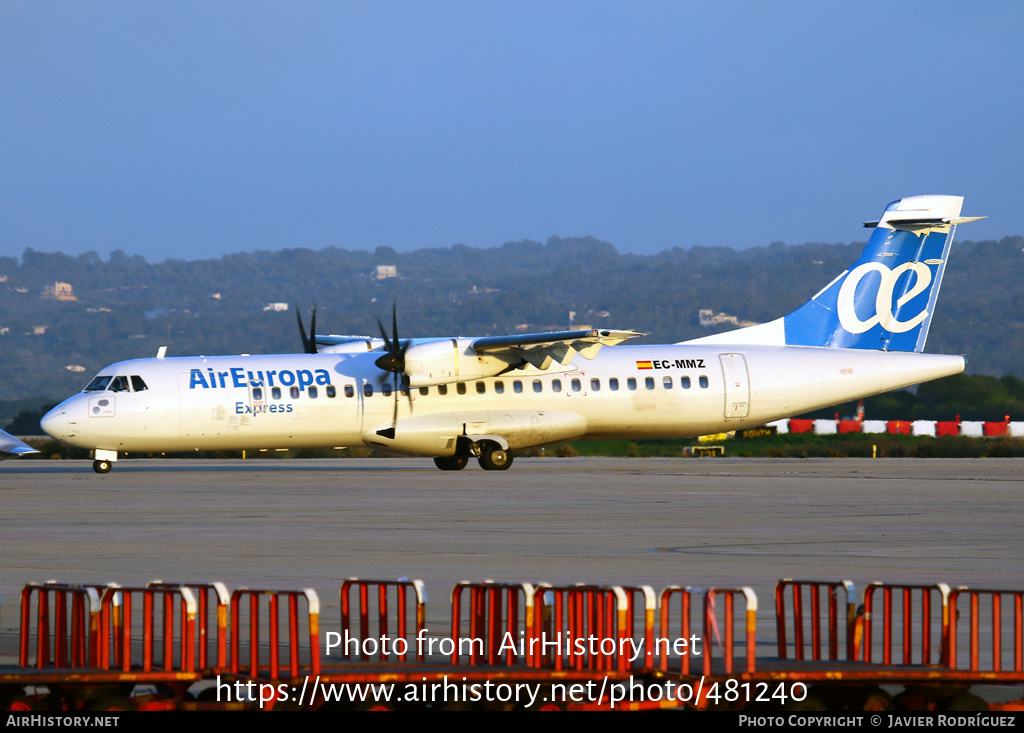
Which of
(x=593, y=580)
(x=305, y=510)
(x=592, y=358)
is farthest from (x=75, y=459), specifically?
(x=593, y=580)

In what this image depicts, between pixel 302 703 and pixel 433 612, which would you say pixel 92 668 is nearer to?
pixel 302 703

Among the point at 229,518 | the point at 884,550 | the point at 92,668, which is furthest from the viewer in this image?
the point at 229,518

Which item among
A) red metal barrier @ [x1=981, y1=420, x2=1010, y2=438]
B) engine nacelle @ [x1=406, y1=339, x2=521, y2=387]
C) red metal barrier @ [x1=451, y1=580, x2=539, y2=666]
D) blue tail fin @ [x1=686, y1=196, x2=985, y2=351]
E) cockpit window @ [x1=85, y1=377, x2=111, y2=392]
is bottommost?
red metal barrier @ [x1=981, y1=420, x2=1010, y2=438]

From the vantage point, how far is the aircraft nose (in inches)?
1291

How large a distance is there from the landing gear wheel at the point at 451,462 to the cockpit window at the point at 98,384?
8.95 m

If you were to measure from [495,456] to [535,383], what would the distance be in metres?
2.19

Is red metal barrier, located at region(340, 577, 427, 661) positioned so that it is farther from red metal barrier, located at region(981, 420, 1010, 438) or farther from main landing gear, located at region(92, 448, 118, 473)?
red metal barrier, located at region(981, 420, 1010, 438)

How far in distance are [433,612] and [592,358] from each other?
24.4 metres

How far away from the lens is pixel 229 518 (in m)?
21.6

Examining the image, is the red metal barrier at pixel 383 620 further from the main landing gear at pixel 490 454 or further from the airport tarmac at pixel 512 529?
the main landing gear at pixel 490 454

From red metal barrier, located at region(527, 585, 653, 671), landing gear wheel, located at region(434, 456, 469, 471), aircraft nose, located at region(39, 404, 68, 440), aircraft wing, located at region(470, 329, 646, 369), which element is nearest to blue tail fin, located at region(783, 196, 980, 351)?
aircraft wing, located at region(470, 329, 646, 369)

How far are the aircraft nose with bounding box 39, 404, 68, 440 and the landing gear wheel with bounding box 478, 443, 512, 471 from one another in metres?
10.4

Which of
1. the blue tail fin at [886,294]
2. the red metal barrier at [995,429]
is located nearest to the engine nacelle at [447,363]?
the blue tail fin at [886,294]

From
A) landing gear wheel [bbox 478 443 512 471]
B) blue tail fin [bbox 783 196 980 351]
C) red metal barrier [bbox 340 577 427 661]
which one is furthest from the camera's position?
blue tail fin [bbox 783 196 980 351]
